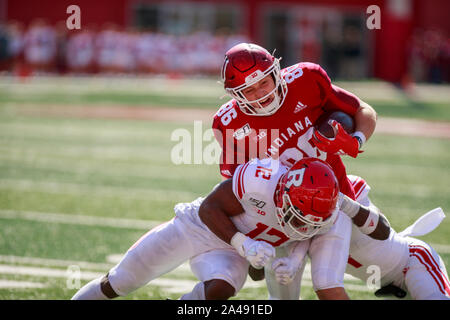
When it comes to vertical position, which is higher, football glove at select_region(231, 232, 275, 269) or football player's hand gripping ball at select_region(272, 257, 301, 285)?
football glove at select_region(231, 232, 275, 269)

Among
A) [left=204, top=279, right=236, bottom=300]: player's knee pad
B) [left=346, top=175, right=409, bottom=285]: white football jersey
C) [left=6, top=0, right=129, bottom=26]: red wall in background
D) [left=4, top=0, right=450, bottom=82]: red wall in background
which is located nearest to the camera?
[left=204, top=279, right=236, bottom=300]: player's knee pad

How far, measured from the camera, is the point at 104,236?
7055 mm

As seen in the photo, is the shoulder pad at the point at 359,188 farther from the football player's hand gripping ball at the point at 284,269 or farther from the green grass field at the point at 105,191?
the green grass field at the point at 105,191

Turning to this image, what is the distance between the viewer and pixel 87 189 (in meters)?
9.27

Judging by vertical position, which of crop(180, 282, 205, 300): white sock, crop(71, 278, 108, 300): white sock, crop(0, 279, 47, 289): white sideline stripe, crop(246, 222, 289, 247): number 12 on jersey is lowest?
crop(0, 279, 47, 289): white sideline stripe

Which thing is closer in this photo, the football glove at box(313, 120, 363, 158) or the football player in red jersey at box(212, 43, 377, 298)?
the football glove at box(313, 120, 363, 158)

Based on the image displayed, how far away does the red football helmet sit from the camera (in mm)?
3805

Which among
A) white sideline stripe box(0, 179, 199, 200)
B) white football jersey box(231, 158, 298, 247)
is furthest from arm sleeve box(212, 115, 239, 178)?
white sideline stripe box(0, 179, 199, 200)

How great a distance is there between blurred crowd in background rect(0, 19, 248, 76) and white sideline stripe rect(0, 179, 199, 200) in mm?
19951

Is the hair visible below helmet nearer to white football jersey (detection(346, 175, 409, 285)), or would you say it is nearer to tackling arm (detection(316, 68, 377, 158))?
tackling arm (detection(316, 68, 377, 158))
